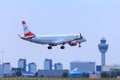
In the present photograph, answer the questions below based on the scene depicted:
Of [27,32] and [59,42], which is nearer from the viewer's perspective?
[27,32]

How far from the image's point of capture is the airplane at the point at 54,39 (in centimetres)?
16188

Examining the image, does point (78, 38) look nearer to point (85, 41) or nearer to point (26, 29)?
point (85, 41)

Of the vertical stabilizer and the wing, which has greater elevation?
the vertical stabilizer

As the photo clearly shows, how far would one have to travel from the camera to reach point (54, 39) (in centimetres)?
16712

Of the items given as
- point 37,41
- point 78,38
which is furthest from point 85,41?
point 37,41

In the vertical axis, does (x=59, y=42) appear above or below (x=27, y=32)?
below

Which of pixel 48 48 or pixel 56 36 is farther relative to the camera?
pixel 56 36

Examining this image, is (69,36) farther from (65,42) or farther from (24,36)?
(24,36)

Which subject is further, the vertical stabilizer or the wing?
the wing

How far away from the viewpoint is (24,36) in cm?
15988

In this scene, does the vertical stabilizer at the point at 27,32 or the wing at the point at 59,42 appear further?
the wing at the point at 59,42

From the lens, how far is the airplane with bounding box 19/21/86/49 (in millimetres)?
161875

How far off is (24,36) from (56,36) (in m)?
13.0

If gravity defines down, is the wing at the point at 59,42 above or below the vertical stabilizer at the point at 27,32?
below
